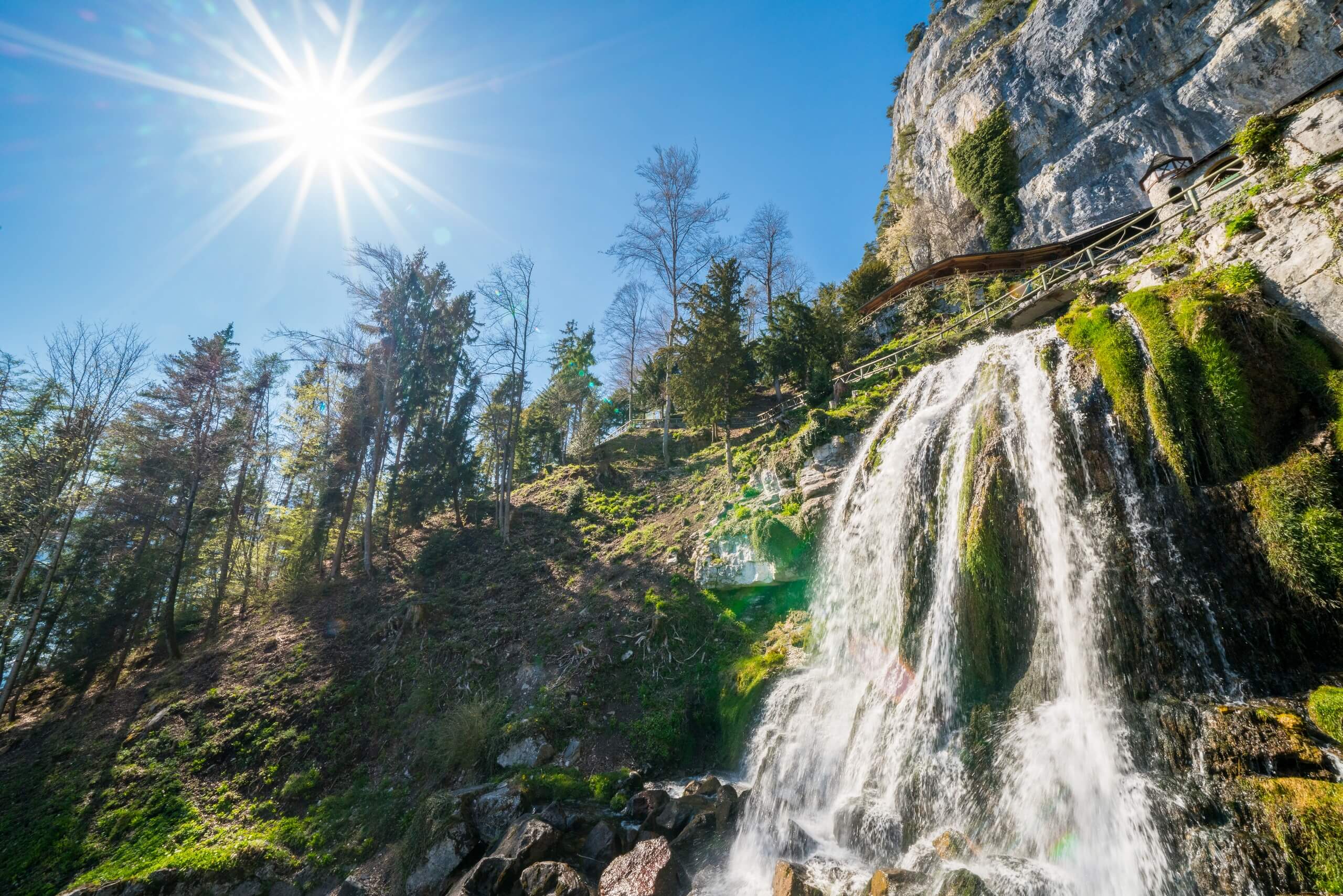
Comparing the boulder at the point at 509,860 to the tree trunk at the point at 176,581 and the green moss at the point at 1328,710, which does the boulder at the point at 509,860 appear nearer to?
the green moss at the point at 1328,710

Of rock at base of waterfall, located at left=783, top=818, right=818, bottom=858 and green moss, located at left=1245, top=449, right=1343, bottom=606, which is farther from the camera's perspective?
rock at base of waterfall, located at left=783, top=818, right=818, bottom=858

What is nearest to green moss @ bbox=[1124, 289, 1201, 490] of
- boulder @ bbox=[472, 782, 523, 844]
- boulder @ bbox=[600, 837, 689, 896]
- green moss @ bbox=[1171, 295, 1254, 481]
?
green moss @ bbox=[1171, 295, 1254, 481]

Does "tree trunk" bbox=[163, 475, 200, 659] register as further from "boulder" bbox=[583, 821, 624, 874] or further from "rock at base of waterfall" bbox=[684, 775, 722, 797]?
"rock at base of waterfall" bbox=[684, 775, 722, 797]

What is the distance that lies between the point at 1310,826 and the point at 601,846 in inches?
316

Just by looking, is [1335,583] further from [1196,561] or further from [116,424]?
[116,424]

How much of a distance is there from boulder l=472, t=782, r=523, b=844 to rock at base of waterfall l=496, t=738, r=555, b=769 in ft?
4.34

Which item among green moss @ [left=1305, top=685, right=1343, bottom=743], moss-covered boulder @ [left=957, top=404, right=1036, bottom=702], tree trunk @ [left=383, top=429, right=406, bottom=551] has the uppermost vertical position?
tree trunk @ [left=383, top=429, right=406, bottom=551]

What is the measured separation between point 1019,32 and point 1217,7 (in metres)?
11.3

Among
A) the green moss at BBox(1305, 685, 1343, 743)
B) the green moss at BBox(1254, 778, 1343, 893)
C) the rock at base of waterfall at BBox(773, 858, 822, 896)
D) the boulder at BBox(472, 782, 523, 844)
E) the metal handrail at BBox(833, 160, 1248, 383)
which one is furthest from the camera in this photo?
the metal handrail at BBox(833, 160, 1248, 383)

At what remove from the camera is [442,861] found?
7.93 m

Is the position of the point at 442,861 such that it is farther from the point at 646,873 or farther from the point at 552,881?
the point at 646,873

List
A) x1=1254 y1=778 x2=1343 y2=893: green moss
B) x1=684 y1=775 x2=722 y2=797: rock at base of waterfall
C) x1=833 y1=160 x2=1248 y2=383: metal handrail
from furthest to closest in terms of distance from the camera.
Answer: x1=833 y1=160 x2=1248 y2=383: metal handrail → x1=684 y1=775 x2=722 y2=797: rock at base of waterfall → x1=1254 y1=778 x2=1343 y2=893: green moss

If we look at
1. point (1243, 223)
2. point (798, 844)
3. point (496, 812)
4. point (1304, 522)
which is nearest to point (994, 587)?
point (1304, 522)

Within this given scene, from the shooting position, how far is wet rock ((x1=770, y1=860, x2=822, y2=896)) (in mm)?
5871
